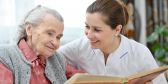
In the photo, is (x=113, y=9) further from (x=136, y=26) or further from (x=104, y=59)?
(x=136, y=26)

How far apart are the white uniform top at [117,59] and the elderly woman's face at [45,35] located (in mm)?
456

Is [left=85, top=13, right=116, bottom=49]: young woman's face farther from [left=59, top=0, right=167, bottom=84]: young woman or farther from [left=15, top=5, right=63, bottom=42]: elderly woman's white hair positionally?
[left=15, top=5, right=63, bottom=42]: elderly woman's white hair

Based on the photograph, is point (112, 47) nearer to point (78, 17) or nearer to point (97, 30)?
point (97, 30)

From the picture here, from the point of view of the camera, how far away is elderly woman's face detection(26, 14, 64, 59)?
1.14 meters

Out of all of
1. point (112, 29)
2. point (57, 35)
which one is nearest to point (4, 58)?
point (57, 35)

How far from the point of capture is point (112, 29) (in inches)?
55.2

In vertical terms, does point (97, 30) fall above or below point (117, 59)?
above

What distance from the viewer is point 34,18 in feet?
3.83

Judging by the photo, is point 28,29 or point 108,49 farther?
point 108,49

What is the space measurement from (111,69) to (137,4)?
2076 mm

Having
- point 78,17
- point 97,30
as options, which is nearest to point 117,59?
point 97,30

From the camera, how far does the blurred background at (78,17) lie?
185 centimetres

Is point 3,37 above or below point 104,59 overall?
above

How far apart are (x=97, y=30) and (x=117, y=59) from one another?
35 cm
